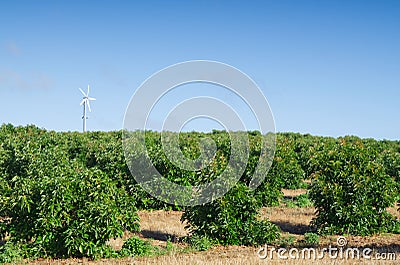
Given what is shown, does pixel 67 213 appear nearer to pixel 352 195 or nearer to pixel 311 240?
pixel 311 240

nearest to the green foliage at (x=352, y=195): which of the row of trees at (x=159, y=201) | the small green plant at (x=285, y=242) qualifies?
the row of trees at (x=159, y=201)

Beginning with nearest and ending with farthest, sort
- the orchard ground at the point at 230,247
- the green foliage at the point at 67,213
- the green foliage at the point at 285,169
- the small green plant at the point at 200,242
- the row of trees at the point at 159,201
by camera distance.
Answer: the orchard ground at the point at 230,247 < the green foliage at the point at 67,213 < the row of trees at the point at 159,201 < the small green plant at the point at 200,242 < the green foliage at the point at 285,169

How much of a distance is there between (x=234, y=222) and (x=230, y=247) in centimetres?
61

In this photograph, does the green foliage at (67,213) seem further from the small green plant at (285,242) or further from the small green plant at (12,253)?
the small green plant at (285,242)

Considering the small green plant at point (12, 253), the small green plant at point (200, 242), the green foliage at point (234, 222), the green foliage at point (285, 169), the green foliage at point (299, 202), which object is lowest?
the small green plant at point (12, 253)

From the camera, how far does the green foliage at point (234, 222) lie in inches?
487

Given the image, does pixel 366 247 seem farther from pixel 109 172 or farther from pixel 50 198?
pixel 109 172

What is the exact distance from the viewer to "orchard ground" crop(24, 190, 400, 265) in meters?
10.1

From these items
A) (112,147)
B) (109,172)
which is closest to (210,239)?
(109,172)

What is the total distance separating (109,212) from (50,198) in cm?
126

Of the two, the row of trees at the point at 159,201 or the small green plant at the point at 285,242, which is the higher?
the row of trees at the point at 159,201

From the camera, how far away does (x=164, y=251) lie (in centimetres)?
1152

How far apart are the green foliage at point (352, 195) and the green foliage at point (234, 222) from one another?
7.79 feet

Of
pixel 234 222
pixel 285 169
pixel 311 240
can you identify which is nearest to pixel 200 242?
pixel 234 222
